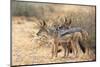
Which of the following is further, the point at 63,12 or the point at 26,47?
the point at 63,12

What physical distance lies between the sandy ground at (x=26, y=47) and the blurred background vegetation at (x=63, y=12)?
5.4 inches

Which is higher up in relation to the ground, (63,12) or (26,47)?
(63,12)

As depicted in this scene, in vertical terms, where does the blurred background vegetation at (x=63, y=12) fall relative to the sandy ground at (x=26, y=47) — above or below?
above

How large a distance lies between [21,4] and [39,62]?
0.83 m

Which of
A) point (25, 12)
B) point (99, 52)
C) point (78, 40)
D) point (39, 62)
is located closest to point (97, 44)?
point (99, 52)

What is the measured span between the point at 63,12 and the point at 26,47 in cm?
74

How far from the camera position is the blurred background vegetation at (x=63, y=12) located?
8.27ft

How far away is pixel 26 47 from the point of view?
2.54m

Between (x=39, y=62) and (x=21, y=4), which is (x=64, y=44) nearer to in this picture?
(x=39, y=62)

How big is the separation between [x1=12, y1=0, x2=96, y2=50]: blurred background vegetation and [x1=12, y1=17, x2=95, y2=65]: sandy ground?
14 centimetres

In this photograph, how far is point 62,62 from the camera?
2709mm

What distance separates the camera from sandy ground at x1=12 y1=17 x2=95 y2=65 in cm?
248

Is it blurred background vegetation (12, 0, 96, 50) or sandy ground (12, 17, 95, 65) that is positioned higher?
blurred background vegetation (12, 0, 96, 50)

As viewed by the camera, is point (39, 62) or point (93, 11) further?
point (93, 11)
